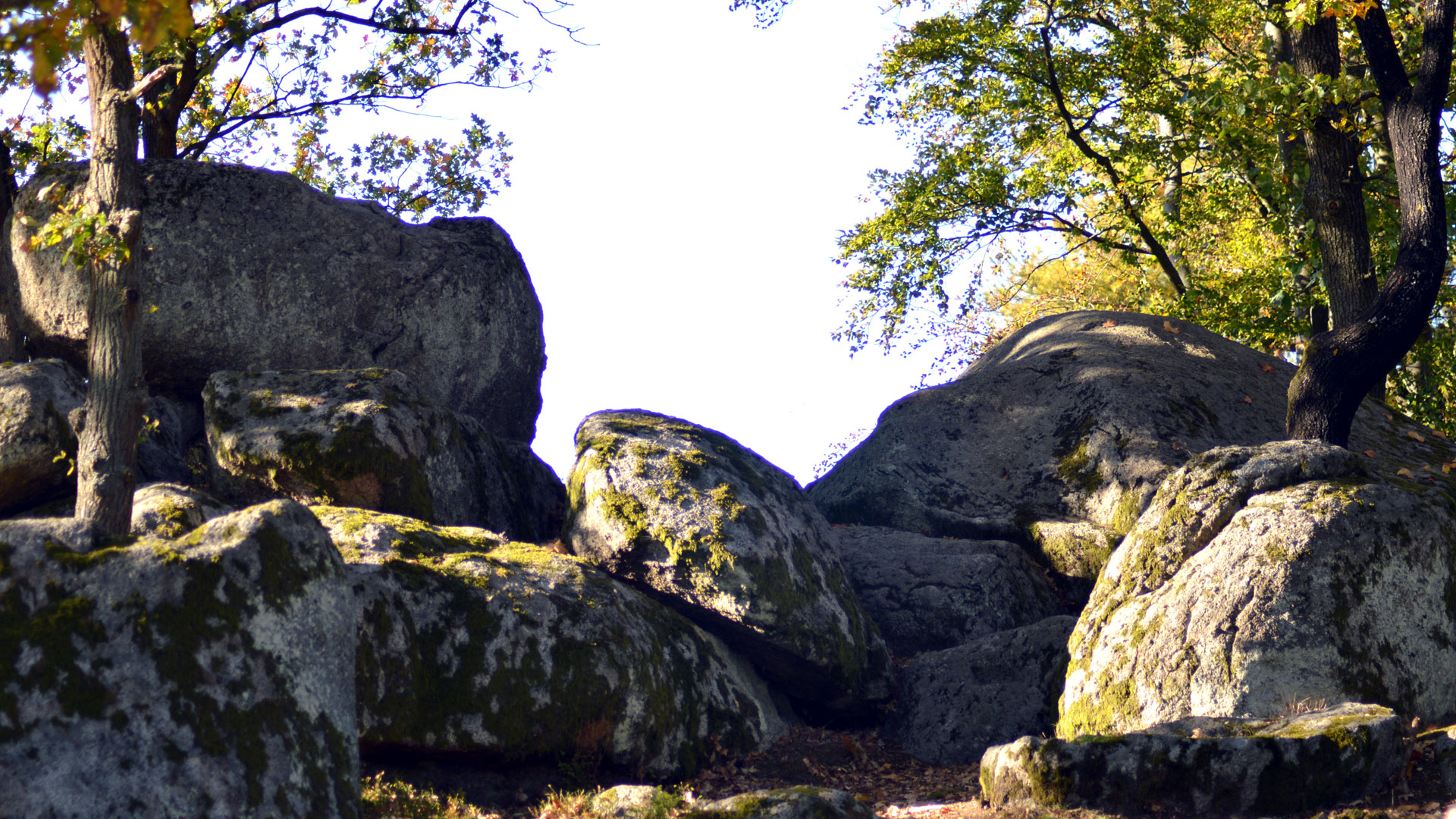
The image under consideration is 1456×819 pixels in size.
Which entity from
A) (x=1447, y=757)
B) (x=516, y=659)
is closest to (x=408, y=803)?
(x=516, y=659)

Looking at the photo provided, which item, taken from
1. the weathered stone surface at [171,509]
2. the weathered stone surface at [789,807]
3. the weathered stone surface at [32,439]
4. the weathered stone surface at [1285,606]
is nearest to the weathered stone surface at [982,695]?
the weathered stone surface at [1285,606]

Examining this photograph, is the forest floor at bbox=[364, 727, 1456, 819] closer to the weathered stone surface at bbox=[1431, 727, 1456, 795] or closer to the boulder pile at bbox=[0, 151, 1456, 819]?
the weathered stone surface at bbox=[1431, 727, 1456, 795]

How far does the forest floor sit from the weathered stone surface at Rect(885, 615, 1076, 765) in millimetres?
302

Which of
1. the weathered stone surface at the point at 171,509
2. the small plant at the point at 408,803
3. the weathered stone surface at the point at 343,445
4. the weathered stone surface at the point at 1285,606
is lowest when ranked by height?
the small plant at the point at 408,803

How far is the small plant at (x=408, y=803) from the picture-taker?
Answer: 7395 mm

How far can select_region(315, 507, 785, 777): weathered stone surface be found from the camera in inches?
322

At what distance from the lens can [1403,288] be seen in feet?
41.8

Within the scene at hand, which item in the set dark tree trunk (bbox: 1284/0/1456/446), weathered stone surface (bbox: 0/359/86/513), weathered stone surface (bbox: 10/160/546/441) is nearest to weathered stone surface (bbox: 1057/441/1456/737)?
dark tree trunk (bbox: 1284/0/1456/446)

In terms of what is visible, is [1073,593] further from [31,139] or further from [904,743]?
[31,139]

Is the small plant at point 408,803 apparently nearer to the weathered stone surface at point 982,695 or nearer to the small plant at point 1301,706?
the weathered stone surface at point 982,695

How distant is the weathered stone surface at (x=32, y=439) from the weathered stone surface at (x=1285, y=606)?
10.1m

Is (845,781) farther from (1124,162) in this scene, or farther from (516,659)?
(1124,162)

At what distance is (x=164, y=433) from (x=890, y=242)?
1601 cm

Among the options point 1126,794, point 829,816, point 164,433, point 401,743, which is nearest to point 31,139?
point 164,433
